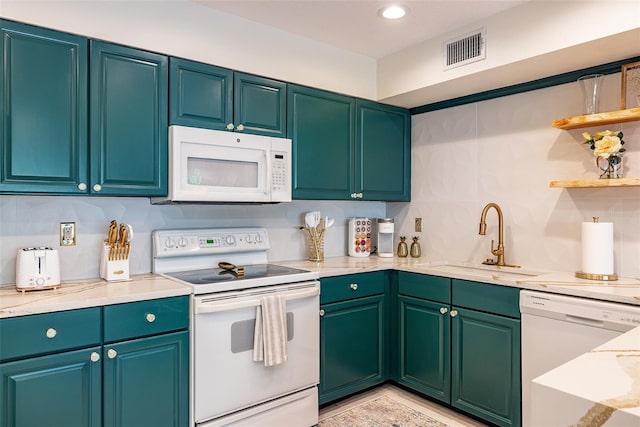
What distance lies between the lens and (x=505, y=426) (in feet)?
7.97

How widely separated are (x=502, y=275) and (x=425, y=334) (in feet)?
2.03

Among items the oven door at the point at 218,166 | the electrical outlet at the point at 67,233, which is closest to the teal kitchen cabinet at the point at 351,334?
the oven door at the point at 218,166

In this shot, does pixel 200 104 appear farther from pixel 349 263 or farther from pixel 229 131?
pixel 349 263

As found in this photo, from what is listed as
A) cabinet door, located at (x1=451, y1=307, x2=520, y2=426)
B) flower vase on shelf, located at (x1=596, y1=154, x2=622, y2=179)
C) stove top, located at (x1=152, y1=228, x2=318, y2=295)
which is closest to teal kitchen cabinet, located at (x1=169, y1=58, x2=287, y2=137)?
stove top, located at (x1=152, y1=228, x2=318, y2=295)

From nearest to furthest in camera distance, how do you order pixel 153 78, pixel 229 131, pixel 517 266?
pixel 153 78 → pixel 229 131 → pixel 517 266

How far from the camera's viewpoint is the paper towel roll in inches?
91.3

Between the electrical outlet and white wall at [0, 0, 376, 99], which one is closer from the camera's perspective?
white wall at [0, 0, 376, 99]

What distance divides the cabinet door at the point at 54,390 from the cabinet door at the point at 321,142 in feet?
5.05

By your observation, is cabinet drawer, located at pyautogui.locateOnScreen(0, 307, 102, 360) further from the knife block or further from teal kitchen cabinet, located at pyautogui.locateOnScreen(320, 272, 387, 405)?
teal kitchen cabinet, located at pyautogui.locateOnScreen(320, 272, 387, 405)

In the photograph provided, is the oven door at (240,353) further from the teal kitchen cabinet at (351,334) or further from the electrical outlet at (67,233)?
the electrical outlet at (67,233)

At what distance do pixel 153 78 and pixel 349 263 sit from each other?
1.71 m

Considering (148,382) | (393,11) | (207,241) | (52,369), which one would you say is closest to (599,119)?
(393,11)

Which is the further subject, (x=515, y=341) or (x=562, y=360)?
(x=515, y=341)

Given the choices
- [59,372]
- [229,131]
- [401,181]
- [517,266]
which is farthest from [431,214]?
[59,372]
